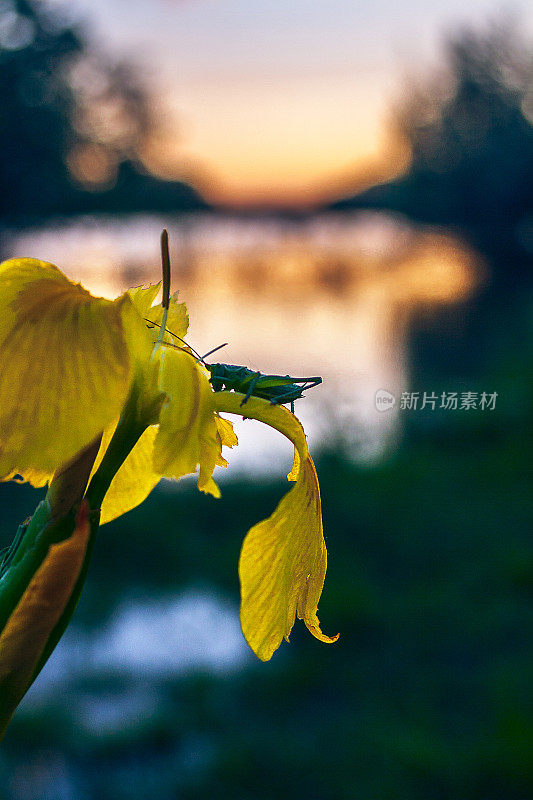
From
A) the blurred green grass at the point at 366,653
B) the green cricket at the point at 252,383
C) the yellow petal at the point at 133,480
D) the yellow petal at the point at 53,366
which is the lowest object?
the blurred green grass at the point at 366,653

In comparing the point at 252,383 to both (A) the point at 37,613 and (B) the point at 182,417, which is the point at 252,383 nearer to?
(B) the point at 182,417

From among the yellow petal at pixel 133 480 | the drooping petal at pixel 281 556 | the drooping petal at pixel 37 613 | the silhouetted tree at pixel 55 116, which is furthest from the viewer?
the silhouetted tree at pixel 55 116

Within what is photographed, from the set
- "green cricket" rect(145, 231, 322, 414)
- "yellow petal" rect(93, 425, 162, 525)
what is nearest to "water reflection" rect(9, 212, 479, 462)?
"yellow petal" rect(93, 425, 162, 525)

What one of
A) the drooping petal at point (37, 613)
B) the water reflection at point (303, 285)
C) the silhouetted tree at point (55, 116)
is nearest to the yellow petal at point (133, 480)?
the drooping petal at point (37, 613)

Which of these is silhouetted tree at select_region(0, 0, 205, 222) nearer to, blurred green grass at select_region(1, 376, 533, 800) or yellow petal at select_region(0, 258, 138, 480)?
blurred green grass at select_region(1, 376, 533, 800)

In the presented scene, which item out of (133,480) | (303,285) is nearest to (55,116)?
(303,285)

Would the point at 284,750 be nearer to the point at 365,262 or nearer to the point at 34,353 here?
the point at 34,353

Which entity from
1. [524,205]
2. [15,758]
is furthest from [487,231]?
[15,758]

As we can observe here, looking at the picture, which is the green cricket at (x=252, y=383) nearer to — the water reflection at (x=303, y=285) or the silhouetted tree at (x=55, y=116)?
the water reflection at (x=303, y=285)
